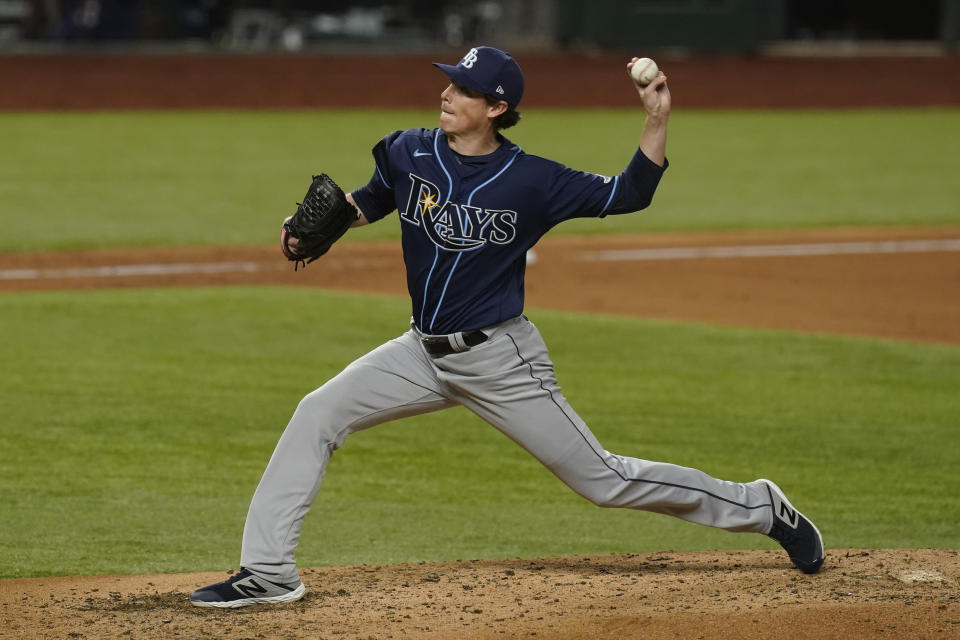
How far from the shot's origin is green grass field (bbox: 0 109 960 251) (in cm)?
1471

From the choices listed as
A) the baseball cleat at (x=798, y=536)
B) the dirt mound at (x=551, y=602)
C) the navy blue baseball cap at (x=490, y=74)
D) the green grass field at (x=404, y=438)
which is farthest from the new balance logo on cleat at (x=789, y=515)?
the navy blue baseball cap at (x=490, y=74)

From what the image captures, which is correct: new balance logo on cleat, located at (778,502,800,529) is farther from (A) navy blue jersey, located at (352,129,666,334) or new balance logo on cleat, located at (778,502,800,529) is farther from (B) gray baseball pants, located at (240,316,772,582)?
(A) navy blue jersey, located at (352,129,666,334)

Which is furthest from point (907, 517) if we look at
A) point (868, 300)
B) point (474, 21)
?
point (474, 21)

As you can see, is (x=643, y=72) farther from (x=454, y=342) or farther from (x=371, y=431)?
(x=371, y=431)

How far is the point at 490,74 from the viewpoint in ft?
13.9

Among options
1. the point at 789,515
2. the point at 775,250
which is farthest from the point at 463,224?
the point at 775,250

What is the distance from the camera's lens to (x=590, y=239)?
14.0 m

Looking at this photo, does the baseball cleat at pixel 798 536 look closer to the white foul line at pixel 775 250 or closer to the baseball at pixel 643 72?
the baseball at pixel 643 72

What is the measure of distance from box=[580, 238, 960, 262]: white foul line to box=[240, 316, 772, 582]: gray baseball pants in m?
8.44

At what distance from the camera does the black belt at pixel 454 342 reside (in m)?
4.23

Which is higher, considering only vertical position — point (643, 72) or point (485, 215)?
point (643, 72)

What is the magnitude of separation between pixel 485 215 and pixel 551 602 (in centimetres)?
119

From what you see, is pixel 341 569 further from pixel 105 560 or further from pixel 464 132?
pixel 464 132

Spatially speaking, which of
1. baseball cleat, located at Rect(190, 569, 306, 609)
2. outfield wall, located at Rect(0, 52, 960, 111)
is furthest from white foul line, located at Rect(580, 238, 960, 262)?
outfield wall, located at Rect(0, 52, 960, 111)
